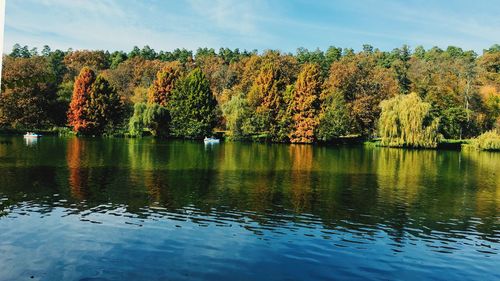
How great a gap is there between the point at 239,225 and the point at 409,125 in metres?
57.4

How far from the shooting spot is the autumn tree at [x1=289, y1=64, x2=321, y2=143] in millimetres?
75625

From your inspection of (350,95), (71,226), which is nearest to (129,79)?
(350,95)

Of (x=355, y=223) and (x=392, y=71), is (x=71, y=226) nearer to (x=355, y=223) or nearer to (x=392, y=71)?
(x=355, y=223)

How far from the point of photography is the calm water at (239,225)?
12.9m

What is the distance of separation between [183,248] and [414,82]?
3287 inches

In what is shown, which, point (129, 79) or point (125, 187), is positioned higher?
point (129, 79)

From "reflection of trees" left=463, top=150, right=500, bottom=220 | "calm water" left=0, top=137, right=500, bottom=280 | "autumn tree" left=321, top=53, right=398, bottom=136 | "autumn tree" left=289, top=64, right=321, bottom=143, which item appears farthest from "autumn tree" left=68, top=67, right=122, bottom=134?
"reflection of trees" left=463, top=150, right=500, bottom=220

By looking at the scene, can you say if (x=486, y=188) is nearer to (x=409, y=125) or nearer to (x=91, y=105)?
(x=409, y=125)

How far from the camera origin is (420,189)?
28.8m

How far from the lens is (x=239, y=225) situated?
17.9 meters

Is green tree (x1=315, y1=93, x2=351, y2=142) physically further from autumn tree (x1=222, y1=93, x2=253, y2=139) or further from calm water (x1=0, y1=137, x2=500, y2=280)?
calm water (x1=0, y1=137, x2=500, y2=280)

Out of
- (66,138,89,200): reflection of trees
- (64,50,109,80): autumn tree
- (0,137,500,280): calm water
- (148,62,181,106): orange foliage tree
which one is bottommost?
(0,137,500,280): calm water

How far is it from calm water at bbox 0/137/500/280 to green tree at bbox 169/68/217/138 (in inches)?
1786

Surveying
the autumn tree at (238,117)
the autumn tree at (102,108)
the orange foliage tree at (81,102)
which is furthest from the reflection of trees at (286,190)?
the orange foliage tree at (81,102)
